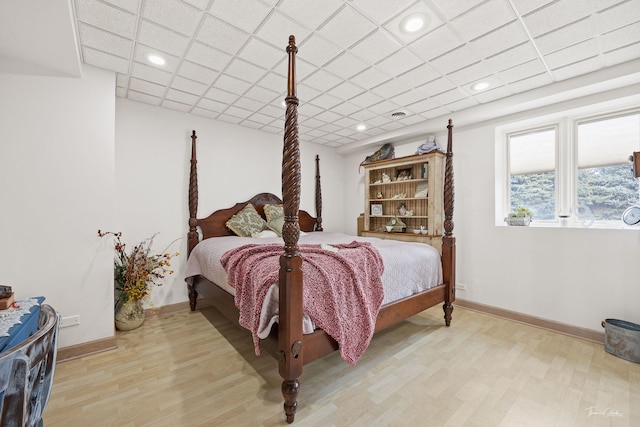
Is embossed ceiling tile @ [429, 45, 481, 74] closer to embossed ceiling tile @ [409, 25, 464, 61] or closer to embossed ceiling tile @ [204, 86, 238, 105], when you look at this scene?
embossed ceiling tile @ [409, 25, 464, 61]

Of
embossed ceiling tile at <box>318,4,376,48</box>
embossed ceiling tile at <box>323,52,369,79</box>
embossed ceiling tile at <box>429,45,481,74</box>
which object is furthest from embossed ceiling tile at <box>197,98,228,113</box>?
embossed ceiling tile at <box>429,45,481,74</box>

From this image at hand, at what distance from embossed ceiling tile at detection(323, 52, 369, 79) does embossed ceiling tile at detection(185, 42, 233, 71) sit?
2.76 ft

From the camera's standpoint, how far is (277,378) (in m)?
1.96

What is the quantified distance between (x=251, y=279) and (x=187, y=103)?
2.36m

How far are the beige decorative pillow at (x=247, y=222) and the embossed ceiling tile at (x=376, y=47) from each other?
7.92ft

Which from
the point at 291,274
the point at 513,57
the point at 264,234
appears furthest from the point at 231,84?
the point at 513,57

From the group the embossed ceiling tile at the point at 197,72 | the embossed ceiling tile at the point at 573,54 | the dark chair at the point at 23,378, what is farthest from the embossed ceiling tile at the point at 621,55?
the dark chair at the point at 23,378

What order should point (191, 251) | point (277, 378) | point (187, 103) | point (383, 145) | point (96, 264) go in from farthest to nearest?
1. point (383, 145)
2. point (191, 251)
3. point (187, 103)
4. point (96, 264)
5. point (277, 378)

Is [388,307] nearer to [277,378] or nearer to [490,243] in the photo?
[277,378]

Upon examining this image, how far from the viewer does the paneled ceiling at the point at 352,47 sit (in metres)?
1.66

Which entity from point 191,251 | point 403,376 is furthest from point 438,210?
point 191,251

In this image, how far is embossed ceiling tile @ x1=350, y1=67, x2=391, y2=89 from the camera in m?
2.40

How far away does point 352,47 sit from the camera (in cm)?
204

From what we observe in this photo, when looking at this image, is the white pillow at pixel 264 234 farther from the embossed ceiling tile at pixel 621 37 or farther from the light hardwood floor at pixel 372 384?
the embossed ceiling tile at pixel 621 37
